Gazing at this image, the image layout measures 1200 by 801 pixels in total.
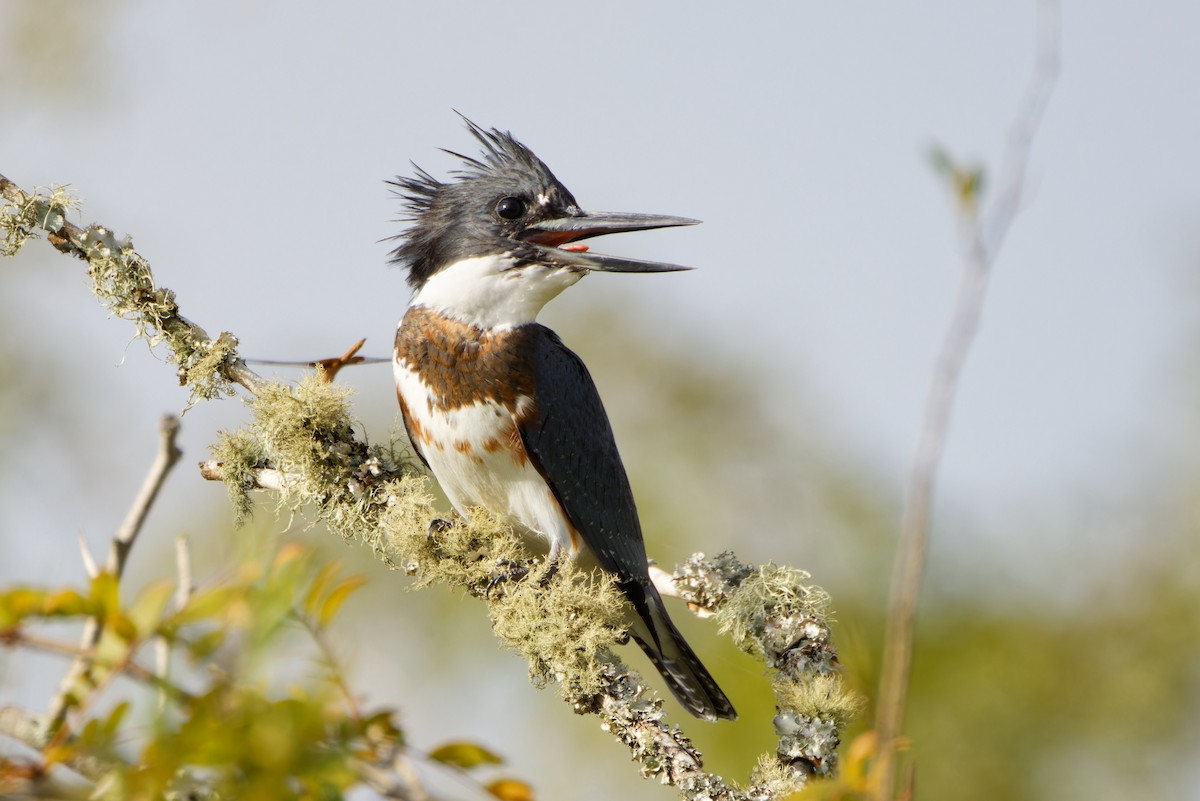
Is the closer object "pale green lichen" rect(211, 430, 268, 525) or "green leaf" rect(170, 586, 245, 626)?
"green leaf" rect(170, 586, 245, 626)

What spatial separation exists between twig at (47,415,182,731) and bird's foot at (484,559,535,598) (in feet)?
6.64

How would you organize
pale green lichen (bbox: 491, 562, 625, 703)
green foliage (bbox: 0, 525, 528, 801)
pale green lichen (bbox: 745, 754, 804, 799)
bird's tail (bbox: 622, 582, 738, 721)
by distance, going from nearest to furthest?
green foliage (bbox: 0, 525, 528, 801)
pale green lichen (bbox: 745, 754, 804, 799)
pale green lichen (bbox: 491, 562, 625, 703)
bird's tail (bbox: 622, 582, 738, 721)

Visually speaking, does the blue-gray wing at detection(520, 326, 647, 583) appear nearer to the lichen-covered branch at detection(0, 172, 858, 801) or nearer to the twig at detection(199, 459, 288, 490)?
the lichen-covered branch at detection(0, 172, 858, 801)

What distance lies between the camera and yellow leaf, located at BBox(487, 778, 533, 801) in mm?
1164

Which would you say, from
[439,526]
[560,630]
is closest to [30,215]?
[439,526]

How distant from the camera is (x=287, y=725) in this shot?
1.02 meters

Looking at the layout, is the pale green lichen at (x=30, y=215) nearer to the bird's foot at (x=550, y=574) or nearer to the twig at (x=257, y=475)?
the twig at (x=257, y=475)

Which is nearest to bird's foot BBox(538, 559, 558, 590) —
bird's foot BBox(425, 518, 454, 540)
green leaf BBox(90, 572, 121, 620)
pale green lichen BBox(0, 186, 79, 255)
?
bird's foot BBox(425, 518, 454, 540)

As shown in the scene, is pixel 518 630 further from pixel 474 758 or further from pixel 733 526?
pixel 733 526

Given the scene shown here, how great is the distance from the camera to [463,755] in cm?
117

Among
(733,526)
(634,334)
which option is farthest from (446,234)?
(634,334)

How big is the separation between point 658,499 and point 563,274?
7146mm

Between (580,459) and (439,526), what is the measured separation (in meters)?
0.74

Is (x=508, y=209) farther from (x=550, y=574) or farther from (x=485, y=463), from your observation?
(x=550, y=574)
